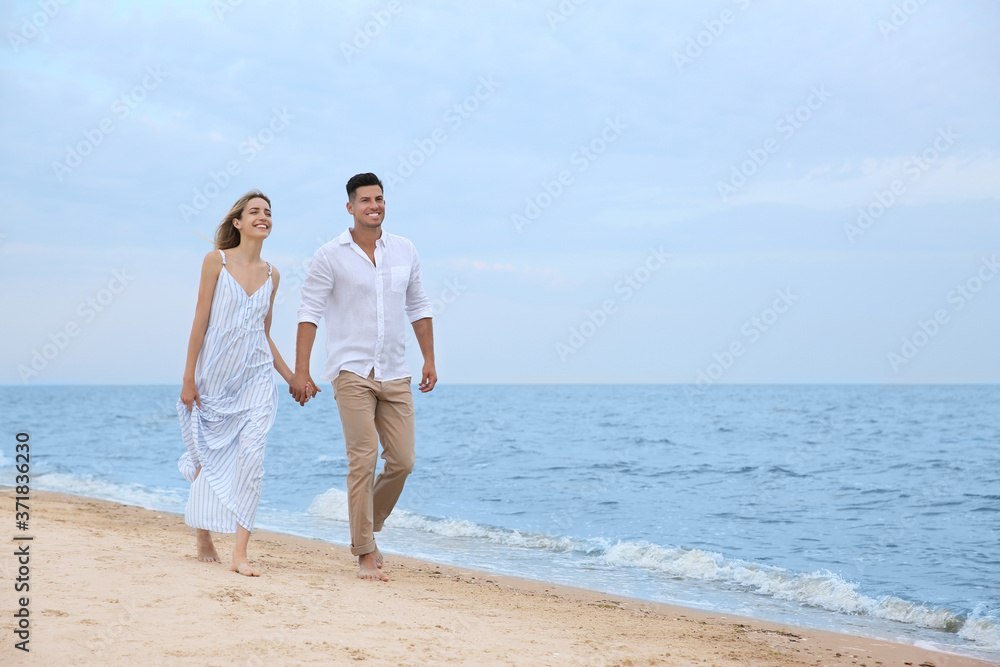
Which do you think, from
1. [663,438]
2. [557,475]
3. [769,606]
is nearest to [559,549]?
[769,606]

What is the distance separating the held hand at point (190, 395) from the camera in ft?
14.9

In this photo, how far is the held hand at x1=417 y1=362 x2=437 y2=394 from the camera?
17.0 ft

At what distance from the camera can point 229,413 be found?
4609mm

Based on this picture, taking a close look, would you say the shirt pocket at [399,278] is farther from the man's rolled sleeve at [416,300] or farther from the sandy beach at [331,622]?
the sandy beach at [331,622]

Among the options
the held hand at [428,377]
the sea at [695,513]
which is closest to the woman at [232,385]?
the held hand at [428,377]

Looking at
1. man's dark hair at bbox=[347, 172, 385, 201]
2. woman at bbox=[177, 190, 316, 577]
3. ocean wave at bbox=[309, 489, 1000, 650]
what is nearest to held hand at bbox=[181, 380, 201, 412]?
woman at bbox=[177, 190, 316, 577]

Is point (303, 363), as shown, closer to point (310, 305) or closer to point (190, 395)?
point (310, 305)

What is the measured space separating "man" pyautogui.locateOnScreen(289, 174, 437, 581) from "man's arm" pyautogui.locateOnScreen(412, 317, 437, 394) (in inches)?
6.8

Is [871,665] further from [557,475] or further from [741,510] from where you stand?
[557,475]

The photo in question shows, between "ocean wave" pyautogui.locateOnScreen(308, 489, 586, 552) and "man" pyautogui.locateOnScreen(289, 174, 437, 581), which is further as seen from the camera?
"ocean wave" pyautogui.locateOnScreen(308, 489, 586, 552)

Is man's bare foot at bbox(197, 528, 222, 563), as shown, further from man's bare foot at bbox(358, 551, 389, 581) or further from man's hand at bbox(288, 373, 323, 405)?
man's hand at bbox(288, 373, 323, 405)

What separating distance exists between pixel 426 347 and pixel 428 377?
196 millimetres

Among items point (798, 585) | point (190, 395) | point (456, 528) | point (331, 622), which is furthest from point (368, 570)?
point (456, 528)

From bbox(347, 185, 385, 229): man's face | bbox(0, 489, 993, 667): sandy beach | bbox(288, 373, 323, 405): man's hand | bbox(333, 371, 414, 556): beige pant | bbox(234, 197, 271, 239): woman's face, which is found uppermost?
bbox(347, 185, 385, 229): man's face
